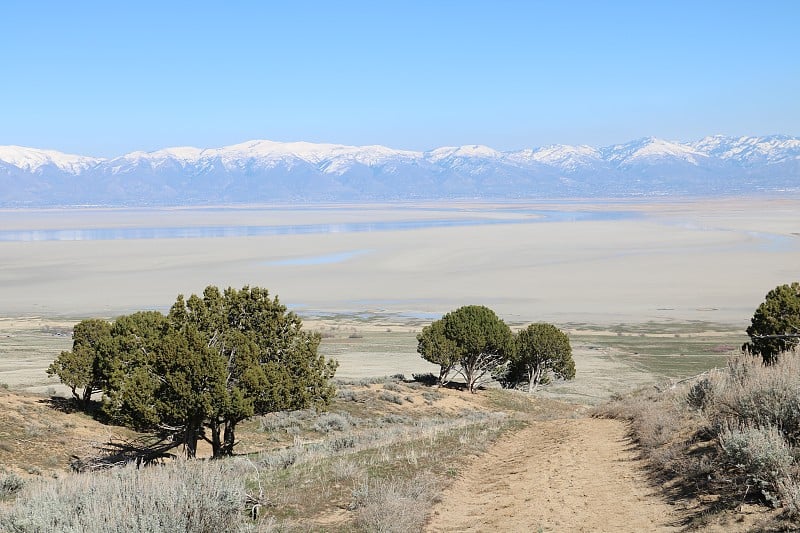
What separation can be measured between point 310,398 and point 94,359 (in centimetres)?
1109

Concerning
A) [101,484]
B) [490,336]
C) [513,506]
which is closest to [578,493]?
[513,506]

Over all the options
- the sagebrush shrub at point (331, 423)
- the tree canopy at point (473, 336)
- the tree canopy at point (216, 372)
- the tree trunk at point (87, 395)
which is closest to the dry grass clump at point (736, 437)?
the tree canopy at point (216, 372)

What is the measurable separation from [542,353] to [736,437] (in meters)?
30.1

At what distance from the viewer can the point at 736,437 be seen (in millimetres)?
8984

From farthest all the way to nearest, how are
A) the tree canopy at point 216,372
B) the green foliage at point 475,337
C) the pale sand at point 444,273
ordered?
the pale sand at point 444,273, the green foliage at point 475,337, the tree canopy at point 216,372

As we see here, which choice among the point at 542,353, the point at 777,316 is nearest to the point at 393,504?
the point at 777,316

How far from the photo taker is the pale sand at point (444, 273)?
68.1m

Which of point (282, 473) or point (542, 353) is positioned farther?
point (542, 353)

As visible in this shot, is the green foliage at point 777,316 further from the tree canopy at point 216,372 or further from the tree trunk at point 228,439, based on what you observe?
Result: the tree trunk at point 228,439

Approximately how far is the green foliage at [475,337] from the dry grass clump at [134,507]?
2667cm

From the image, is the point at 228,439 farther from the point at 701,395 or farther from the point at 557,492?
the point at 701,395

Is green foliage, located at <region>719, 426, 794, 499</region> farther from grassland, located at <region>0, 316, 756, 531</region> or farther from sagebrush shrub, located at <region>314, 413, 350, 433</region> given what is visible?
sagebrush shrub, located at <region>314, 413, 350, 433</region>

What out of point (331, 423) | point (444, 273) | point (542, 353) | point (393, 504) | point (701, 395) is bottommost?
point (331, 423)

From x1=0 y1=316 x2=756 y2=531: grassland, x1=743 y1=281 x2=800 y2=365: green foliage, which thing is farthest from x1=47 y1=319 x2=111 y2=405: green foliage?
x1=743 y1=281 x2=800 y2=365: green foliage
